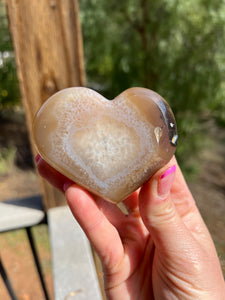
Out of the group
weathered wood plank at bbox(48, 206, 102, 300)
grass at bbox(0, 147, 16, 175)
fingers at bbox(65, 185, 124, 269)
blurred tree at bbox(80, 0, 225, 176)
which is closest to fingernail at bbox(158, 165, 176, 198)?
fingers at bbox(65, 185, 124, 269)

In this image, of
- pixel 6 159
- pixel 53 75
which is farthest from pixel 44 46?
pixel 6 159

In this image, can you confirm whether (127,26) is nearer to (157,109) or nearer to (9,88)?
(9,88)

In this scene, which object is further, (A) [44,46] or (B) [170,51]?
(B) [170,51]

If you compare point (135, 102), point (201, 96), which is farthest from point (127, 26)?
point (135, 102)

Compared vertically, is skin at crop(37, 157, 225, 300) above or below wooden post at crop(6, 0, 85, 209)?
below

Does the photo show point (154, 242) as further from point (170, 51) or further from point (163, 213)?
point (170, 51)

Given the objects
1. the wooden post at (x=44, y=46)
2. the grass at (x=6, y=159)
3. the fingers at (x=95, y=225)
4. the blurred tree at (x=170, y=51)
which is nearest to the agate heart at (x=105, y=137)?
the fingers at (x=95, y=225)

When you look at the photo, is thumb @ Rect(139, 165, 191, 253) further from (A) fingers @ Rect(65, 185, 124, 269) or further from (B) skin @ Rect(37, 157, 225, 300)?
(A) fingers @ Rect(65, 185, 124, 269)
